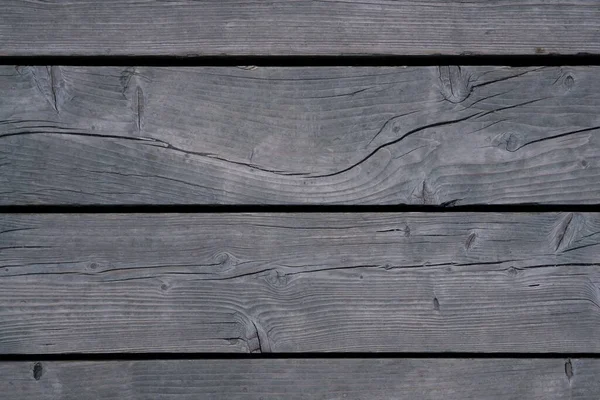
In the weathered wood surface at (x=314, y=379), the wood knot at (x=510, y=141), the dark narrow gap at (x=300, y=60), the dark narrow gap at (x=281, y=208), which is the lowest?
the weathered wood surface at (x=314, y=379)

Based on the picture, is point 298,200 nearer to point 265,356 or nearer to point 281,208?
point 281,208

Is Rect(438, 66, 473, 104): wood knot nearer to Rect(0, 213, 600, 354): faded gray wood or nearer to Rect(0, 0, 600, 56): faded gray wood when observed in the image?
Rect(0, 0, 600, 56): faded gray wood

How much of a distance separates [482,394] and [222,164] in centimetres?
53

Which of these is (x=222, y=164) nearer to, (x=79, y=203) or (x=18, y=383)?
(x=79, y=203)

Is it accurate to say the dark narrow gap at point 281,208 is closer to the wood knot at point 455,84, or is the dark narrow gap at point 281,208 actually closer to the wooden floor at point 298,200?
the wooden floor at point 298,200

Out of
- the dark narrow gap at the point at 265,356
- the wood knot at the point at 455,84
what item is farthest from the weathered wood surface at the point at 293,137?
the dark narrow gap at the point at 265,356

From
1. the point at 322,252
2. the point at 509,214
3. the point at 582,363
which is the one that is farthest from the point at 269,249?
the point at 582,363

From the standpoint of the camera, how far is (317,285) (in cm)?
82

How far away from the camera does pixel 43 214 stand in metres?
0.82

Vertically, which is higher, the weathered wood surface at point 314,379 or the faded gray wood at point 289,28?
the faded gray wood at point 289,28

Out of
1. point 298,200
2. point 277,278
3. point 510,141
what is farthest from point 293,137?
point 510,141

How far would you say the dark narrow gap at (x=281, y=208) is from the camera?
0.82m

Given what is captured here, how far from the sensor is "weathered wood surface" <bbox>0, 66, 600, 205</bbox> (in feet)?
2.67

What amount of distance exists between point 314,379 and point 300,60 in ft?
1.60
